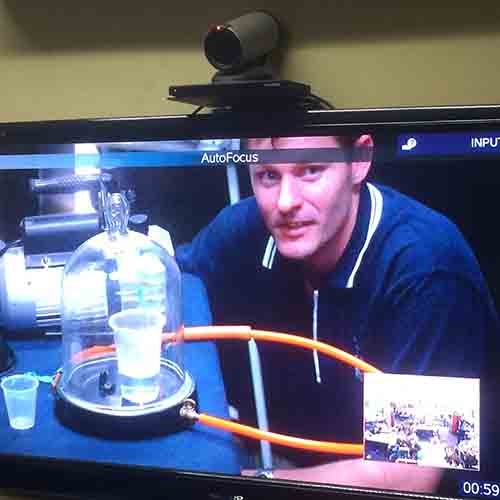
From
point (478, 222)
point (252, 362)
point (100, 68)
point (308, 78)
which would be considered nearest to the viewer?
point (478, 222)

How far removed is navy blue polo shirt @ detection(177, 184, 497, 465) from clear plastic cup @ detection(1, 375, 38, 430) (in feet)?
1.21

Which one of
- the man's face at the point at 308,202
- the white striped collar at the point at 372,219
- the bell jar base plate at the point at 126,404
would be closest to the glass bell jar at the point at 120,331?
the bell jar base plate at the point at 126,404

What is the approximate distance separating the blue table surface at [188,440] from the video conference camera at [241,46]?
14.5 inches

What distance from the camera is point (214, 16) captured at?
4.54 ft

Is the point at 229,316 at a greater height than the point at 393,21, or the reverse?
the point at 393,21

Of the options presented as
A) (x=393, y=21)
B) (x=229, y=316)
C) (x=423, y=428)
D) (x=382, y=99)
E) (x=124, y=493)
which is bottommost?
(x=124, y=493)

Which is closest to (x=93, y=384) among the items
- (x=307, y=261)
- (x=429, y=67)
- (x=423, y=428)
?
(x=307, y=261)

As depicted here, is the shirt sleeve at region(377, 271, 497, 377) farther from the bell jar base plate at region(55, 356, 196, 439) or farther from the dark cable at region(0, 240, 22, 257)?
the dark cable at region(0, 240, 22, 257)

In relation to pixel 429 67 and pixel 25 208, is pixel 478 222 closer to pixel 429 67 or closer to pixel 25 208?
pixel 429 67

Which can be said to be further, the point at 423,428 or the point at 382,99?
the point at 382,99

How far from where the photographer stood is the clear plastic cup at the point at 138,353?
1272 millimetres

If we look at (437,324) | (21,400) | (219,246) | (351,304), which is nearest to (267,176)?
(219,246)

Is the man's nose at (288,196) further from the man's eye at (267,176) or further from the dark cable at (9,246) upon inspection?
the dark cable at (9,246)

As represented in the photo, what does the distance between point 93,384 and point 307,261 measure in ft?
1.50
